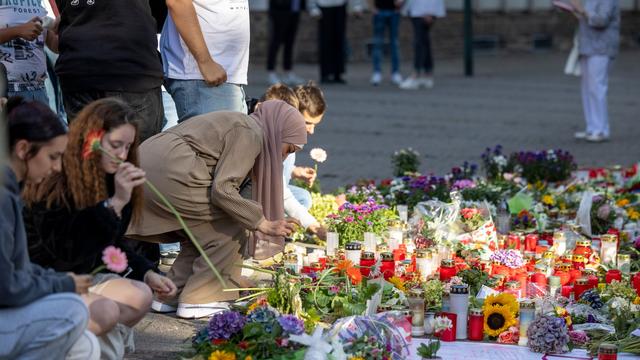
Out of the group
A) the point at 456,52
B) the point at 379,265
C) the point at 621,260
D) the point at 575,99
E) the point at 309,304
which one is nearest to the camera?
the point at 309,304

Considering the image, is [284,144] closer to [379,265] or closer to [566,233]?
[379,265]

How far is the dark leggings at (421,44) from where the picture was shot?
15797 millimetres

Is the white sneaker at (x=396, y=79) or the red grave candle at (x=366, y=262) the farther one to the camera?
the white sneaker at (x=396, y=79)

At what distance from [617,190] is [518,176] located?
2.22 ft

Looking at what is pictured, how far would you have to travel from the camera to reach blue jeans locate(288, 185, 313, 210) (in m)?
7.30

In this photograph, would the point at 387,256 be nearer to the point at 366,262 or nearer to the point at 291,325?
the point at 366,262

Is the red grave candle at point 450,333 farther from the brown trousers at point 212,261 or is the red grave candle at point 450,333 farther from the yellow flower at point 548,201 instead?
the yellow flower at point 548,201

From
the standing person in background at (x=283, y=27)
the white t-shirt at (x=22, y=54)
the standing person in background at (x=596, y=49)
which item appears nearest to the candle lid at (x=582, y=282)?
the white t-shirt at (x=22, y=54)

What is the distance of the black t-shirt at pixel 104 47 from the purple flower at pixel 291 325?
1.82 m

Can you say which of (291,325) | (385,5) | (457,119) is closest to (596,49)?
(457,119)

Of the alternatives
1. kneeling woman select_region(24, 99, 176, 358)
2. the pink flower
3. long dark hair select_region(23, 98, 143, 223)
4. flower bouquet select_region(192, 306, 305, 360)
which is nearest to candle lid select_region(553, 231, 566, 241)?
flower bouquet select_region(192, 306, 305, 360)

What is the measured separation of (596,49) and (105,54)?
6.46 metres

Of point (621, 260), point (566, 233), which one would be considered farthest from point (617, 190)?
point (621, 260)

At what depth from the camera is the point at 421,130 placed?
12508mm
